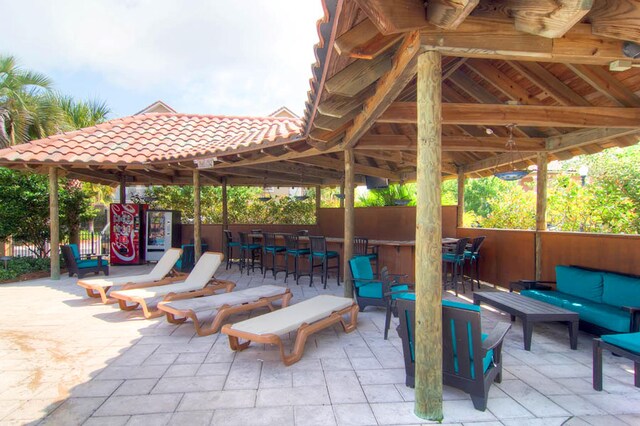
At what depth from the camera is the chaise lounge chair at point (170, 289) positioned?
5023mm

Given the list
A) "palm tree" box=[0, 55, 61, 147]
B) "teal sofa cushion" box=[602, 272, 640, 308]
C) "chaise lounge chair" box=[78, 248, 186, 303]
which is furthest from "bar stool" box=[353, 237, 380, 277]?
"palm tree" box=[0, 55, 61, 147]

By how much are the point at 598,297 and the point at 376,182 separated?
19.9 ft

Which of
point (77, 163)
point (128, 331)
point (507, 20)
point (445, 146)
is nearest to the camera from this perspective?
point (507, 20)

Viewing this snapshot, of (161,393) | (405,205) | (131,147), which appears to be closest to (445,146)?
(405,205)

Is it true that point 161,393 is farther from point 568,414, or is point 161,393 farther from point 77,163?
point 77,163

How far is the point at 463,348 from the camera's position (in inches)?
101

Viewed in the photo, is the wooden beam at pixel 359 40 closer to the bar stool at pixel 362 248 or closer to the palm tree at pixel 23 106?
the bar stool at pixel 362 248

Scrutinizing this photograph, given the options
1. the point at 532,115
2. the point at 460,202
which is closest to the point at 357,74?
the point at 532,115

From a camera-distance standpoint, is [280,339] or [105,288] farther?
[105,288]

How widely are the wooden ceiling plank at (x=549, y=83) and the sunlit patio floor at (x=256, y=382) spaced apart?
3.16 meters

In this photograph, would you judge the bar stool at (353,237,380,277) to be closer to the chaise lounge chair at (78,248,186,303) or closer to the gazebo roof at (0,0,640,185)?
the gazebo roof at (0,0,640,185)

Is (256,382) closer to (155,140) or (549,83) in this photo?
(549,83)

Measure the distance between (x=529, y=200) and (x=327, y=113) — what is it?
24.9ft

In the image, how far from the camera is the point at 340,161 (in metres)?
7.94
